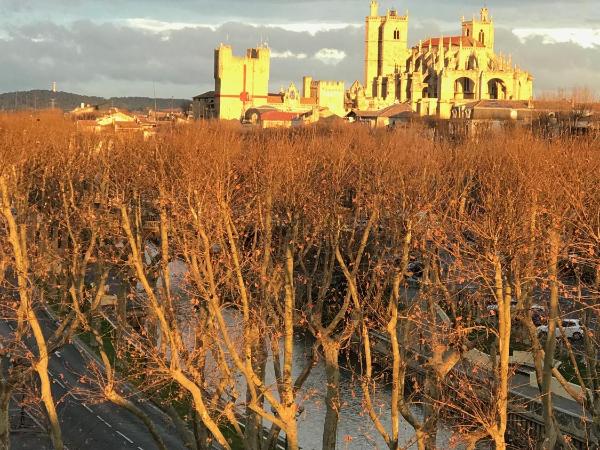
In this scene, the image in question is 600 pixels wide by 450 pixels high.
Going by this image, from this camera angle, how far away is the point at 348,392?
107 ft

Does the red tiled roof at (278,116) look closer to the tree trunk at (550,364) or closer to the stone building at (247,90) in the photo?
the stone building at (247,90)

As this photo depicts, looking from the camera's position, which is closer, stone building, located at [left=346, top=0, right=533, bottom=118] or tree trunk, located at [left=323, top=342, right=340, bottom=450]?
tree trunk, located at [left=323, top=342, right=340, bottom=450]

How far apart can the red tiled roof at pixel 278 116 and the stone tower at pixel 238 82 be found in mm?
26163

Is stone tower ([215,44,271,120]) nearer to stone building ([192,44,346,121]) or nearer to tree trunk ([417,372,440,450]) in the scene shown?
stone building ([192,44,346,121])

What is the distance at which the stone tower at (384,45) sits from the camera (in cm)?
16875

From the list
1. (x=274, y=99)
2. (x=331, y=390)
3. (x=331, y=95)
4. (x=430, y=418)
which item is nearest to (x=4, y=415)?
(x=331, y=390)

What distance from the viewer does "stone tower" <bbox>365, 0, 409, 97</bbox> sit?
16875cm

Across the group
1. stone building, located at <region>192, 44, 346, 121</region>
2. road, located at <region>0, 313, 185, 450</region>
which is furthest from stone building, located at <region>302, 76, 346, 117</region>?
road, located at <region>0, 313, 185, 450</region>

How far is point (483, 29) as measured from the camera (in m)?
168

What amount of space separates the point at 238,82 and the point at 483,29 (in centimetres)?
4355

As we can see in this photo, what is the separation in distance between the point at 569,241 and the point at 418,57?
450 feet

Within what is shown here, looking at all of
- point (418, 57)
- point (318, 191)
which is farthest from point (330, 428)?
point (418, 57)

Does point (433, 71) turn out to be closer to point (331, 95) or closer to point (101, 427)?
point (331, 95)

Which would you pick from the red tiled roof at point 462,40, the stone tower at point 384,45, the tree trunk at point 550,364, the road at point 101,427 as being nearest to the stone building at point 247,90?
the stone tower at point 384,45
